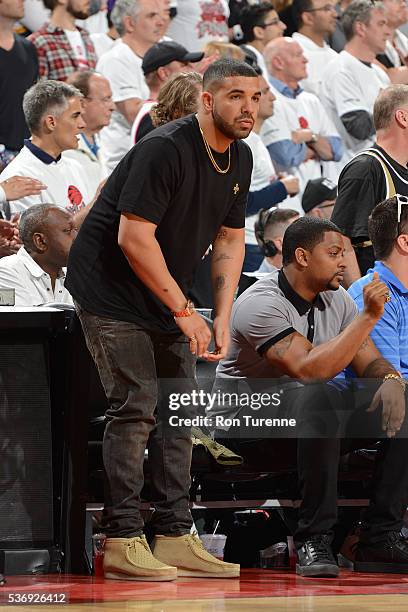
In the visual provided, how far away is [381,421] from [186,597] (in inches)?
46.2

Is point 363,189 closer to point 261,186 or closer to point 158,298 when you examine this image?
point 158,298

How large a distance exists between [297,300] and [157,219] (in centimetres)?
85

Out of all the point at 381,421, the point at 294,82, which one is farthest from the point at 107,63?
the point at 381,421

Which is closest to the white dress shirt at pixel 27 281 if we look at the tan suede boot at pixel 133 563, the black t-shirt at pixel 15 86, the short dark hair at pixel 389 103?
the tan suede boot at pixel 133 563

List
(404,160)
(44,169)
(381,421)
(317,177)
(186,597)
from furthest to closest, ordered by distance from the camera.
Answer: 1. (317,177)
2. (44,169)
3. (404,160)
4. (381,421)
5. (186,597)

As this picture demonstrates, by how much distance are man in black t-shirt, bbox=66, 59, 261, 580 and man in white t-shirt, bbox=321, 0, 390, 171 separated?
4.79 metres

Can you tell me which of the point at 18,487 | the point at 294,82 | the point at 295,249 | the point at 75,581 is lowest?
the point at 75,581

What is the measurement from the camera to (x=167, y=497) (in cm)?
404

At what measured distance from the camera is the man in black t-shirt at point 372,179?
18.0 ft

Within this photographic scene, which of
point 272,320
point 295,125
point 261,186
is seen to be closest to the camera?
point 272,320

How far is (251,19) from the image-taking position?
9156 mm

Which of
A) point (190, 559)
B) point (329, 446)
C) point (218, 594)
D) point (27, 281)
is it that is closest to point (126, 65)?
point (27, 281)

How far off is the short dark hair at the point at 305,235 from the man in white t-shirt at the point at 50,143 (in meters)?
1.83

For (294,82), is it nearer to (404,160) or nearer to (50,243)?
(404,160)
